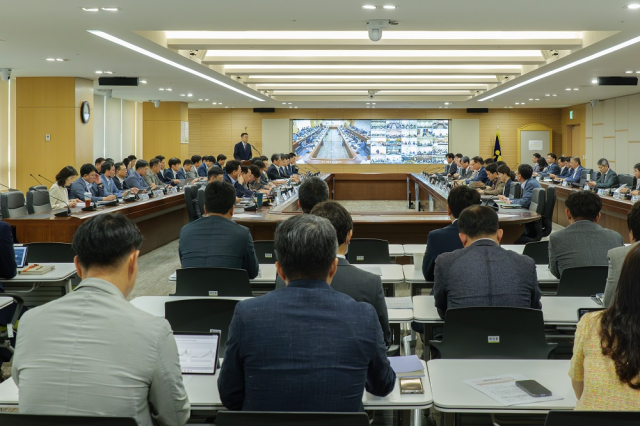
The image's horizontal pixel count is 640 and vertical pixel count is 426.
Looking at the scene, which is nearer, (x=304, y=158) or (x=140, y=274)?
(x=140, y=274)

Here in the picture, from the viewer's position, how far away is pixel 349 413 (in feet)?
5.57

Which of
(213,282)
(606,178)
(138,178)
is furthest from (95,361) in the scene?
(606,178)

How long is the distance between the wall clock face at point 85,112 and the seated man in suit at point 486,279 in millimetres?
10593

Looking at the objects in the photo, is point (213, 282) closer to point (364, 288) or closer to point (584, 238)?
point (364, 288)

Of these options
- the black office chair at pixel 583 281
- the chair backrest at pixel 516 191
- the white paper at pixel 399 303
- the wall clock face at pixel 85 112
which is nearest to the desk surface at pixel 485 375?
the white paper at pixel 399 303

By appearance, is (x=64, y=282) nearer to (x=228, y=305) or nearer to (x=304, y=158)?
(x=228, y=305)

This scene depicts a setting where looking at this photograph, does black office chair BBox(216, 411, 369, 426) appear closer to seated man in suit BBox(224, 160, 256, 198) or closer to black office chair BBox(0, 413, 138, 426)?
black office chair BBox(0, 413, 138, 426)

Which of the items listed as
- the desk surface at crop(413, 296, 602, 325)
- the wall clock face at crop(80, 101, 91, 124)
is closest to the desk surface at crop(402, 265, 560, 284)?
the desk surface at crop(413, 296, 602, 325)

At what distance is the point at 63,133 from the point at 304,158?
11.0 meters

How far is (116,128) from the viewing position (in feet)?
59.9

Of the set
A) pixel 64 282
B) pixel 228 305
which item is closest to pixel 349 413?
pixel 228 305

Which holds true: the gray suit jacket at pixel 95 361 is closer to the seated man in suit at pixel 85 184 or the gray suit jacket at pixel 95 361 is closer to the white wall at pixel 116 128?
the seated man in suit at pixel 85 184

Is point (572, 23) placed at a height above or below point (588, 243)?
above

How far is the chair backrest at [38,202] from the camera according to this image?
7.86m
